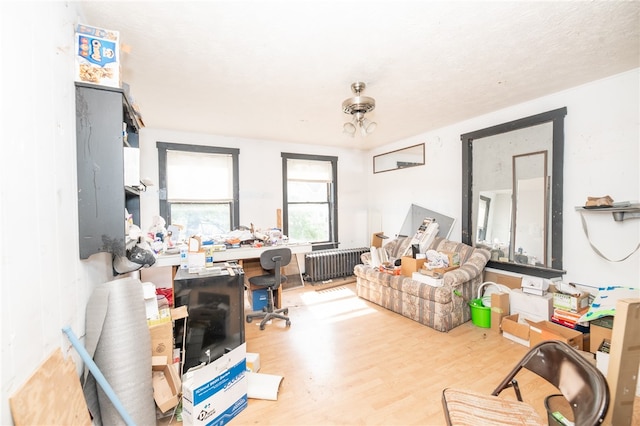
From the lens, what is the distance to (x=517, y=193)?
3.13 metres

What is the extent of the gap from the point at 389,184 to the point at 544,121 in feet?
8.12

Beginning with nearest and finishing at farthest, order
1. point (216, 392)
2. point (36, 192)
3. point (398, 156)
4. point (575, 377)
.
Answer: point (36, 192)
point (575, 377)
point (216, 392)
point (398, 156)

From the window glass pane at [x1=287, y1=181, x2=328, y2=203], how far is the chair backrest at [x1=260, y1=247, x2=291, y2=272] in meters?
1.96

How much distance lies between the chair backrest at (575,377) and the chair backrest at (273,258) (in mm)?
2246

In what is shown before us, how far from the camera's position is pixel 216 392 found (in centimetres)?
164

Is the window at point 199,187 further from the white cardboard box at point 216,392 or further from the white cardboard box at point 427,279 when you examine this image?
the white cardboard box at point 427,279

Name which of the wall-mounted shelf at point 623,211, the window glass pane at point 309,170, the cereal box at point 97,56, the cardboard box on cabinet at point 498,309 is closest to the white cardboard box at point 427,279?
the cardboard box on cabinet at point 498,309

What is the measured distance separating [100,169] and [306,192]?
152 inches

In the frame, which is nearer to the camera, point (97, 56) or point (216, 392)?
point (97, 56)

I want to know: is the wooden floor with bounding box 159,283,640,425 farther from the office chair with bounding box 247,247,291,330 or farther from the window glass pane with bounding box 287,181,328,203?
the window glass pane with bounding box 287,181,328,203

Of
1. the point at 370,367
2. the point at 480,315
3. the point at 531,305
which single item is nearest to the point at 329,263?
the point at 480,315

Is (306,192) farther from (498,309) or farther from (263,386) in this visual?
(263,386)

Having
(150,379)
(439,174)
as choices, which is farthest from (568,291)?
(150,379)

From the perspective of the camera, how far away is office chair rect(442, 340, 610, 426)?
3.34 ft
